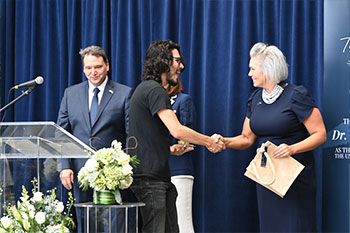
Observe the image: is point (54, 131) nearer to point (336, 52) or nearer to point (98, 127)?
point (98, 127)

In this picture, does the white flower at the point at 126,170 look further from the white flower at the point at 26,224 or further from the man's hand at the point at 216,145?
the man's hand at the point at 216,145

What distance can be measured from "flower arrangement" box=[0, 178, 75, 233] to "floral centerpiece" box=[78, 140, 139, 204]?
183 mm

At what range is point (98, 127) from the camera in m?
3.93

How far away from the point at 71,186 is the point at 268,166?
120 cm

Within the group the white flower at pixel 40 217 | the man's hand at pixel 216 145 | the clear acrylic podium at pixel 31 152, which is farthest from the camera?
the man's hand at pixel 216 145

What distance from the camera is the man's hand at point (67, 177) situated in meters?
3.12

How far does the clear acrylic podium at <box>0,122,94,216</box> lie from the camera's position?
283cm

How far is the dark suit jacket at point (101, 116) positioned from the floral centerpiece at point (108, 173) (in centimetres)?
115

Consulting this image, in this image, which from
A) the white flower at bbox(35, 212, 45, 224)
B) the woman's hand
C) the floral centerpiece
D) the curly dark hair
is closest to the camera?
the white flower at bbox(35, 212, 45, 224)

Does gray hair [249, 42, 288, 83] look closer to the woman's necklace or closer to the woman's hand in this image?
the woman's necklace

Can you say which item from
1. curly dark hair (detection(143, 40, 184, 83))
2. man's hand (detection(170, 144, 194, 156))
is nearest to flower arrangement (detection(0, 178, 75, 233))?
curly dark hair (detection(143, 40, 184, 83))

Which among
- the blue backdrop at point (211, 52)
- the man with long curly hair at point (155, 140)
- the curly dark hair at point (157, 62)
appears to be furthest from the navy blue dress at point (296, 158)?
the blue backdrop at point (211, 52)

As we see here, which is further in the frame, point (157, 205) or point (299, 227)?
point (299, 227)

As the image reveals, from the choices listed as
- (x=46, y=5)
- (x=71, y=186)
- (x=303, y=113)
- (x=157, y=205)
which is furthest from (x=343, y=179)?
(x=46, y=5)
